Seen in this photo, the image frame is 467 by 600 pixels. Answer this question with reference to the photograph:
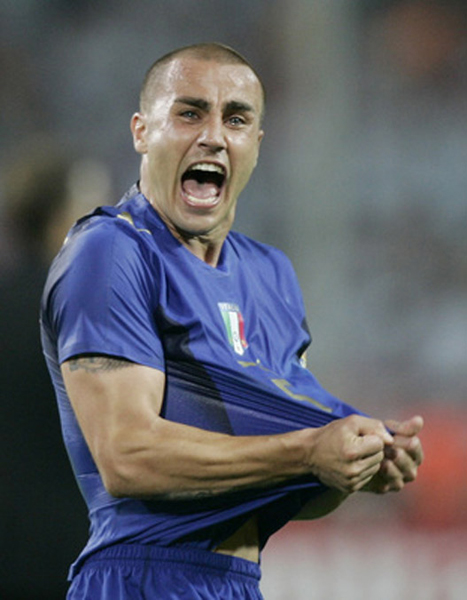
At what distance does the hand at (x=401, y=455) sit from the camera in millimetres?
2023

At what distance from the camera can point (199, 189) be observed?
7.55ft

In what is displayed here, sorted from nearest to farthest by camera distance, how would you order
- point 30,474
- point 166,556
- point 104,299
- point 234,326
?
point 104,299 < point 166,556 < point 234,326 < point 30,474

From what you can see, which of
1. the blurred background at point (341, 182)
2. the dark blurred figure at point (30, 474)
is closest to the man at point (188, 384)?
the dark blurred figure at point (30, 474)

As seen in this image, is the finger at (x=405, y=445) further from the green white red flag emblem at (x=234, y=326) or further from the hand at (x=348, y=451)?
the green white red flag emblem at (x=234, y=326)

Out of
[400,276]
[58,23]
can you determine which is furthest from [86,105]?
[400,276]

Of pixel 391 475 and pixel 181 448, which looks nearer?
pixel 181 448

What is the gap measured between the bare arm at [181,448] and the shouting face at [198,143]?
1.73 feet

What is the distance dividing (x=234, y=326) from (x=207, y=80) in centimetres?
55

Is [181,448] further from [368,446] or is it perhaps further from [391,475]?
[391,475]

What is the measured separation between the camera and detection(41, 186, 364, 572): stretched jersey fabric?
6.18 feet

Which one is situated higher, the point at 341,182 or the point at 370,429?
the point at 341,182

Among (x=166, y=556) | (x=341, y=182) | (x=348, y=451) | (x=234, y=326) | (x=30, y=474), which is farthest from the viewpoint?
(x=341, y=182)

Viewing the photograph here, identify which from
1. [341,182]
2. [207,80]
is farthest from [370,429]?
[341,182]

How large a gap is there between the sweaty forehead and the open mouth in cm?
15
